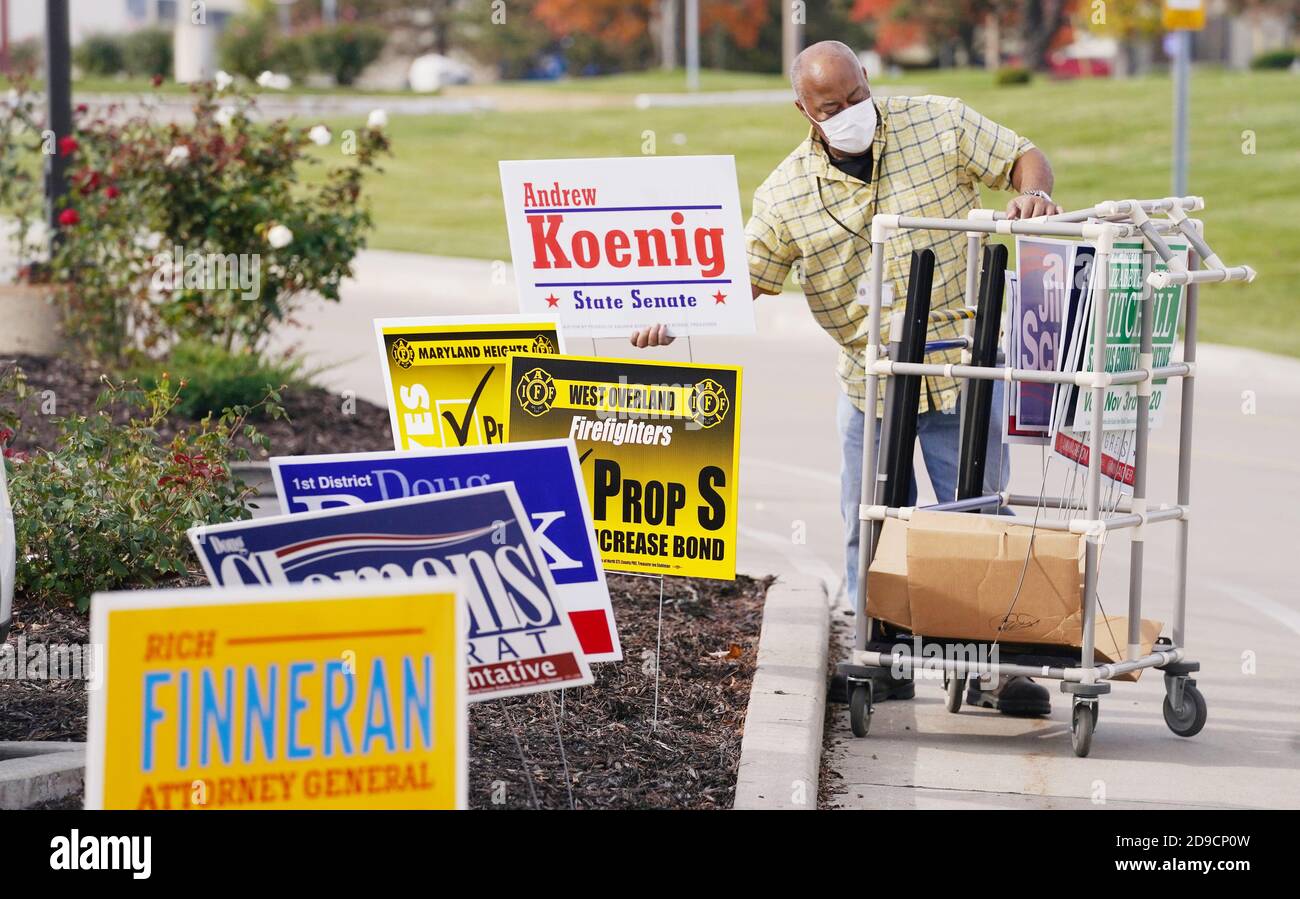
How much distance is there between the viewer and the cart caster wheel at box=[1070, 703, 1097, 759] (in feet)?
19.3

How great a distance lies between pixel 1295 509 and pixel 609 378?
5.46 meters

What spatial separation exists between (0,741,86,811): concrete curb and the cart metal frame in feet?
7.74

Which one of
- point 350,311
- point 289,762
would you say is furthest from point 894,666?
point 350,311

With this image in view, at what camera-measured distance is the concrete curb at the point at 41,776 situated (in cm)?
480

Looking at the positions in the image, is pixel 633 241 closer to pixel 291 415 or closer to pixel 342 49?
pixel 291 415

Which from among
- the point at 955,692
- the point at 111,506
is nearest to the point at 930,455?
the point at 955,692

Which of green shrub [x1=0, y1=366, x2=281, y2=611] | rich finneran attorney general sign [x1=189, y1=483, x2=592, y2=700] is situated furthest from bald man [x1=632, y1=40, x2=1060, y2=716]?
rich finneran attorney general sign [x1=189, y1=483, x2=592, y2=700]

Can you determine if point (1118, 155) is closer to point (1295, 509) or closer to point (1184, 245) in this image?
point (1295, 509)

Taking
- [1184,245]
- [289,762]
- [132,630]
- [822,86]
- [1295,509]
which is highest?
[822,86]

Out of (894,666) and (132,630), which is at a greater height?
(132,630)

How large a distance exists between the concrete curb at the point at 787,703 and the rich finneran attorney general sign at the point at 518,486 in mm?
552

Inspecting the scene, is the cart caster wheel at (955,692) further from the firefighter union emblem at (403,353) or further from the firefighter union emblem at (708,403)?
the firefighter union emblem at (403,353)

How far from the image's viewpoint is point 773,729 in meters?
5.70

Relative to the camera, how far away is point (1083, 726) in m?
5.91
